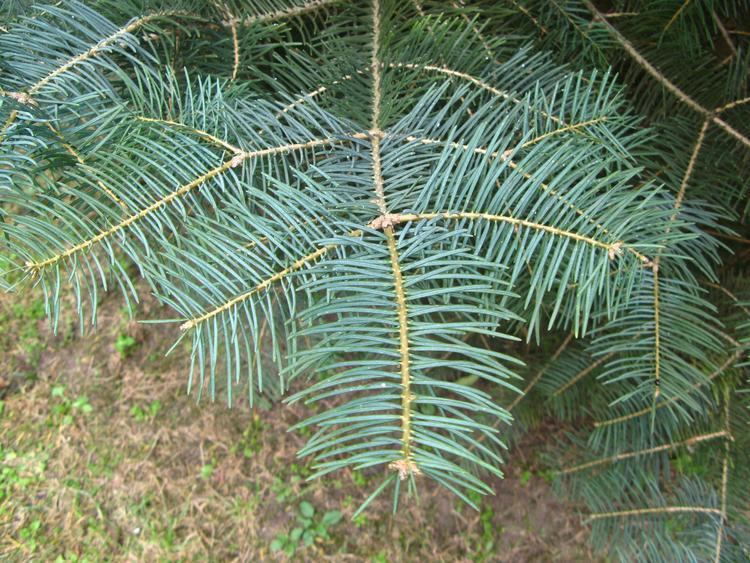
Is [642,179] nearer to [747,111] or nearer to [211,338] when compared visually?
[747,111]

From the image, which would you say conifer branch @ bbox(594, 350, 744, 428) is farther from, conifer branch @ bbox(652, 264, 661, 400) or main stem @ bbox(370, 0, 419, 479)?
main stem @ bbox(370, 0, 419, 479)

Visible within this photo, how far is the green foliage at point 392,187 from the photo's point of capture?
356 millimetres

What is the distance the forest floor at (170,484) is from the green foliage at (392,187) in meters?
0.54

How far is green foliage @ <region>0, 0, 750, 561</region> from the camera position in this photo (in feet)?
1.17

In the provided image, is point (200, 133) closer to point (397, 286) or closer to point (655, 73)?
point (397, 286)

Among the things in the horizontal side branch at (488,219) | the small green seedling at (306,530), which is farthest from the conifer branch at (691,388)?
the small green seedling at (306,530)

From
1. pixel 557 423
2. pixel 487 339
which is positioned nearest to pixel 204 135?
pixel 487 339

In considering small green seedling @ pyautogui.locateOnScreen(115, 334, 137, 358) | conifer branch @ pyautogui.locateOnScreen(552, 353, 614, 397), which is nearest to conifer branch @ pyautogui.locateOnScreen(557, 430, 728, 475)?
conifer branch @ pyautogui.locateOnScreen(552, 353, 614, 397)

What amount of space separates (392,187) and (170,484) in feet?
3.73

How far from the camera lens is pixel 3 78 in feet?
1.34

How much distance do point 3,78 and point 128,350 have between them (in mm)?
1086

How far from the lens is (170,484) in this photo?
126 centimetres

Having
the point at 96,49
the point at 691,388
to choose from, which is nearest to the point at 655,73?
the point at 691,388

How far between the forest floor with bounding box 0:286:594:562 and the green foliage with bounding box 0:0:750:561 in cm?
54
